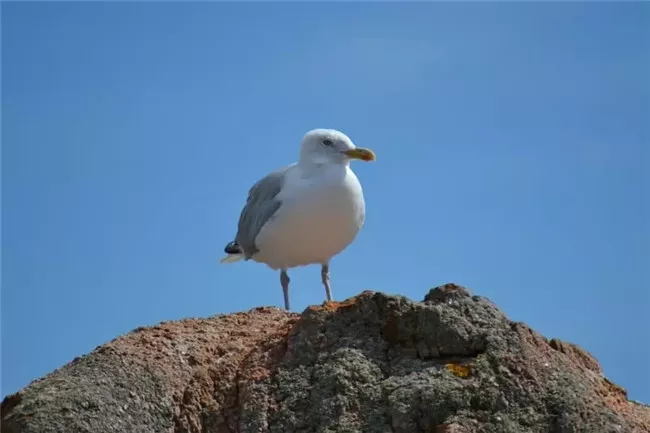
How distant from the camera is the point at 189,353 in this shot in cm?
802

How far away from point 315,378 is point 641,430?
7.19ft

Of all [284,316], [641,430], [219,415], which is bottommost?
[641,430]

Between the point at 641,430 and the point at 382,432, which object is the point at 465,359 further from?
the point at 641,430

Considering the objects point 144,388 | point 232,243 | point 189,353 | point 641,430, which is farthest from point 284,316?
point 232,243

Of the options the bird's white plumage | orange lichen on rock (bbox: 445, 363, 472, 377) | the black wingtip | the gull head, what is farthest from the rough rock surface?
the black wingtip

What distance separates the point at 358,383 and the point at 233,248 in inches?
325

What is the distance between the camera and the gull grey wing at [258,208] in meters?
13.7

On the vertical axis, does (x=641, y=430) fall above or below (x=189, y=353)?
below

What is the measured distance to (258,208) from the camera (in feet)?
45.6

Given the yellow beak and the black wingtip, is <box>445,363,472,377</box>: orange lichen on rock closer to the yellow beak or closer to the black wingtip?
the yellow beak

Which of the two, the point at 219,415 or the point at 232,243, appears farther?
the point at 232,243

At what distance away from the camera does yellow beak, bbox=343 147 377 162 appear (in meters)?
13.8

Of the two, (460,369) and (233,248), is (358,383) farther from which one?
(233,248)

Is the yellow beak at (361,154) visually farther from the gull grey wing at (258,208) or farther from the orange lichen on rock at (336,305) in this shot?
the orange lichen on rock at (336,305)
